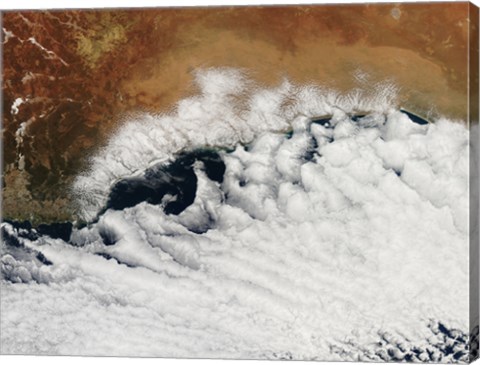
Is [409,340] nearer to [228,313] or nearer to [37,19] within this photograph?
[228,313]

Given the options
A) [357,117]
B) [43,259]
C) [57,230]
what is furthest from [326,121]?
[43,259]

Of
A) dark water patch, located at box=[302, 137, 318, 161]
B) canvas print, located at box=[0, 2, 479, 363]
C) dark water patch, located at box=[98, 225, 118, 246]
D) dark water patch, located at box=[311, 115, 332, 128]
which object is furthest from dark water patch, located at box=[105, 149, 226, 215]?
dark water patch, located at box=[311, 115, 332, 128]

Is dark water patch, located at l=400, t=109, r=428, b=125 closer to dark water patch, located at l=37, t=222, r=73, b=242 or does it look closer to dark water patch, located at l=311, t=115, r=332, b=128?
dark water patch, located at l=311, t=115, r=332, b=128

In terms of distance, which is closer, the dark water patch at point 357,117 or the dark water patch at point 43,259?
the dark water patch at point 357,117

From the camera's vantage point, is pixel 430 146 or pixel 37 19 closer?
pixel 430 146

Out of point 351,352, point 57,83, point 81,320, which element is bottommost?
point 81,320

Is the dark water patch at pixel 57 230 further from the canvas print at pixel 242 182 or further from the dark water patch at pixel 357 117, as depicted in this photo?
the dark water patch at pixel 357 117

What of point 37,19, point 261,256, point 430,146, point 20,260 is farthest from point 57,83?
point 430,146

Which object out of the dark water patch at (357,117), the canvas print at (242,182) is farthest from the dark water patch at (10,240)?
the dark water patch at (357,117)
